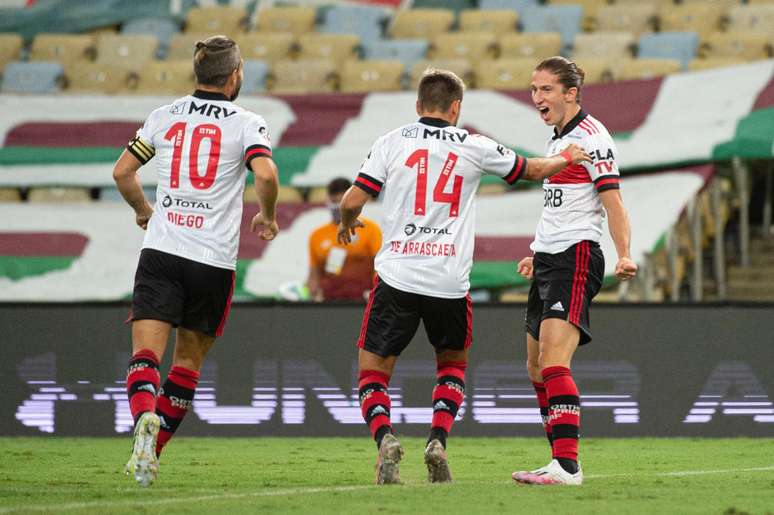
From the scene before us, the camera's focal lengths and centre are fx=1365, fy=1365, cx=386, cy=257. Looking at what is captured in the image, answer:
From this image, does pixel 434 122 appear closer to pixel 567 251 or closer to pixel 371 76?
pixel 567 251

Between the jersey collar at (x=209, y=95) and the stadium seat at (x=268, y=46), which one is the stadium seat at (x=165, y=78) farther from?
the jersey collar at (x=209, y=95)

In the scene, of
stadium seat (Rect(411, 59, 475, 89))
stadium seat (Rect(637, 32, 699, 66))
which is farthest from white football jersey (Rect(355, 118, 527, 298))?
stadium seat (Rect(637, 32, 699, 66))

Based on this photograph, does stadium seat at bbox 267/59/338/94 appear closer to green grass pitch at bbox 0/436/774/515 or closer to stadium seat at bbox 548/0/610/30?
stadium seat at bbox 548/0/610/30

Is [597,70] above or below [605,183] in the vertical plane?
above

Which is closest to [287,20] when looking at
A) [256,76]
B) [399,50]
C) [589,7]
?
[256,76]

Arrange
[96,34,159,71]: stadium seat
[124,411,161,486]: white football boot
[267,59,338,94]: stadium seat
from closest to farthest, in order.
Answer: [124,411,161,486]: white football boot
[267,59,338,94]: stadium seat
[96,34,159,71]: stadium seat

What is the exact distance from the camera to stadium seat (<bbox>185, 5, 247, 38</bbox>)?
17625mm

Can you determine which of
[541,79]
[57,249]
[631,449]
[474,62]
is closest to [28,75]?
[57,249]

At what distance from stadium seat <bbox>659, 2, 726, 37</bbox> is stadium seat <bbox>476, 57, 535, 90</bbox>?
2067 mm

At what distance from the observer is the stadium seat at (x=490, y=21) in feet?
55.0

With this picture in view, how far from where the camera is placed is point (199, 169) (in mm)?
6160

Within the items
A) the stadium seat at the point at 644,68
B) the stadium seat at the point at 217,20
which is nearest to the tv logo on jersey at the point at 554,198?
the stadium seat at the point at 644,68

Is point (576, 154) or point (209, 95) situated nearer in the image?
point (576, 154)

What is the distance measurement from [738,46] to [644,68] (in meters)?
1.22
